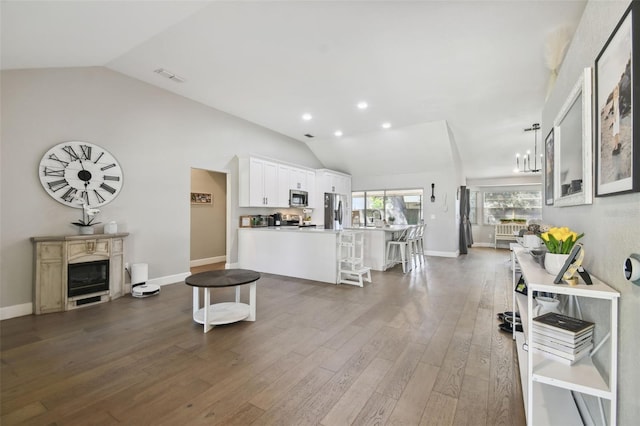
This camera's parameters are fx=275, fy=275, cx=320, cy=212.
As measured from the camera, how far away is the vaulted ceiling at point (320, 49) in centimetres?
273

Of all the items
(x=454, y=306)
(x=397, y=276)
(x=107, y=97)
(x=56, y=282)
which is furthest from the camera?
(x=397, y=276)

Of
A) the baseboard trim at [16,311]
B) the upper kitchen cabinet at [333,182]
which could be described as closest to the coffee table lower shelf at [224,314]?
the baseboard trim at [16,311]

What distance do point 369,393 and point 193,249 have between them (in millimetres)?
5931

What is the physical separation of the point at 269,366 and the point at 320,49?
11.7ft

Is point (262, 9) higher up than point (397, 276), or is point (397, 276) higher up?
point (262, 9)

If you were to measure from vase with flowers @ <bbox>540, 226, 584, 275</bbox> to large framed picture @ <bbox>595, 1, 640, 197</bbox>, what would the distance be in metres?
0.28

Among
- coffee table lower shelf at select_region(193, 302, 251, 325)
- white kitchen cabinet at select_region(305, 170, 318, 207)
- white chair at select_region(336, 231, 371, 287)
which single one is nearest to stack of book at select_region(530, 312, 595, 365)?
coffee table lower shelf at select_region(193, 302, 251, 325)

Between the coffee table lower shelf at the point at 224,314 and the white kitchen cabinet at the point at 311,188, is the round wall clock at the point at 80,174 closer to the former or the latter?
the coffee table lower shelf at the point at 224,314

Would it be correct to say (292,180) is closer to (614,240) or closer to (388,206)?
(388,206)

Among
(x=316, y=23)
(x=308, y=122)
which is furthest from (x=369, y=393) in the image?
(x=308, y=122)

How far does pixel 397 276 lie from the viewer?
558 cm

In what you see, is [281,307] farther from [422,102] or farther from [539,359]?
[422,102]

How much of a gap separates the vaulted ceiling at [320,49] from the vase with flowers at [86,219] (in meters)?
1.82

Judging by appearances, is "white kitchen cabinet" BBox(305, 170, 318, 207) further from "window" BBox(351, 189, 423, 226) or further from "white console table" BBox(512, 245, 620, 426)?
"white console table" BBox(512, 245, 620, 426)
